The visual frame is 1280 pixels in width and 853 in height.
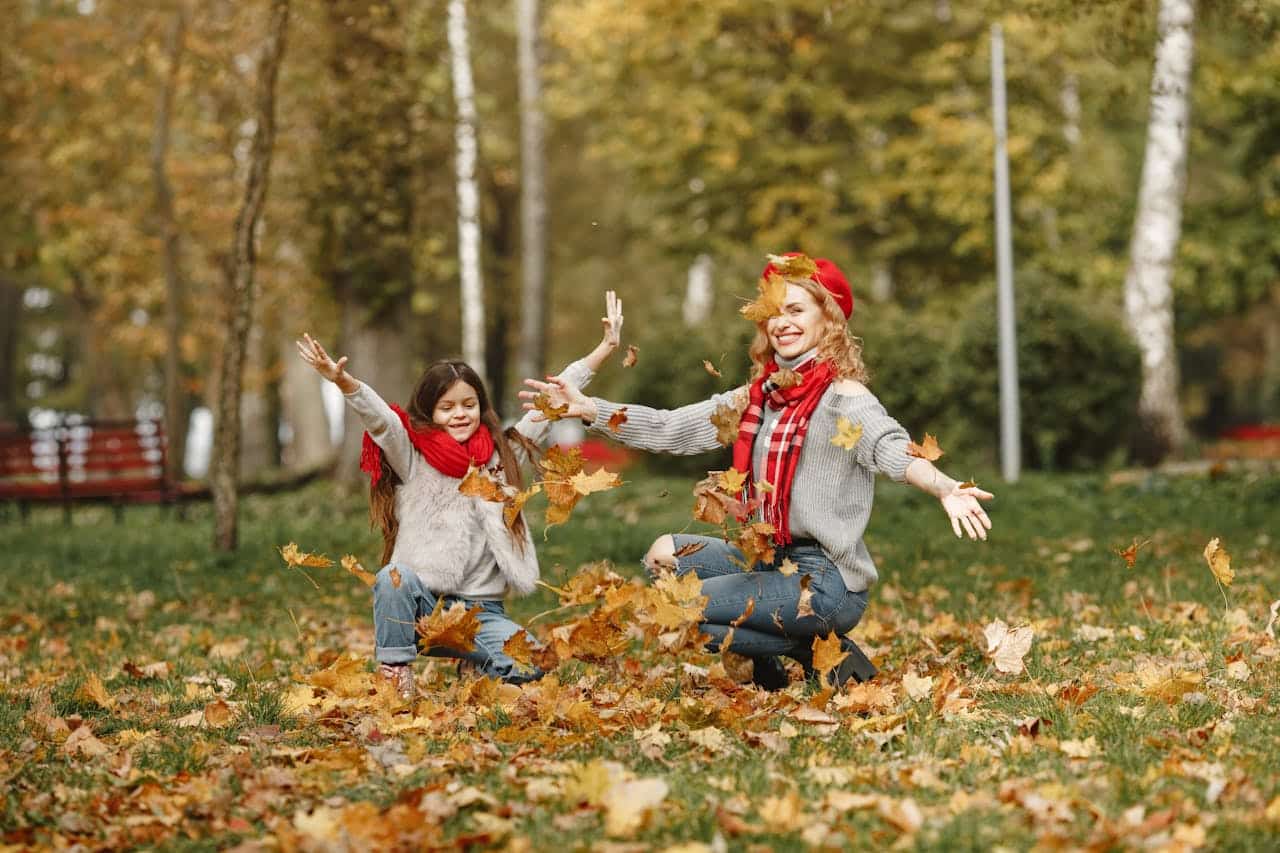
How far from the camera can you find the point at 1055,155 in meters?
22.6

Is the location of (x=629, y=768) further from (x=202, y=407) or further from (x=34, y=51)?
(x=202, y=407)

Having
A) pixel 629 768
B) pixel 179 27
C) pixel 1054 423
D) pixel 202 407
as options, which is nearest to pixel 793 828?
pixel 629 768

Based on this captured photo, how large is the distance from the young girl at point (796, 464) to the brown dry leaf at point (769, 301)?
0.21 feet

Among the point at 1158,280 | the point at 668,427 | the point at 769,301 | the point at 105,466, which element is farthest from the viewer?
the point at 1158,280

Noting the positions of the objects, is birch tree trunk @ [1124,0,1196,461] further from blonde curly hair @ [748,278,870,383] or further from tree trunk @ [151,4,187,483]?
blonde curly hair @ [748,278,870,383]

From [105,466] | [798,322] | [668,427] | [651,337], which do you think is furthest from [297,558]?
[651,337]

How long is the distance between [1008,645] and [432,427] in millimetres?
2174

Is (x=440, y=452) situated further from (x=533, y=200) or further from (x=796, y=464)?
(x=533, y=200)

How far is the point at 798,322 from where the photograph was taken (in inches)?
190

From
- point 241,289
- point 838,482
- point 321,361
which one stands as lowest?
point 838,482

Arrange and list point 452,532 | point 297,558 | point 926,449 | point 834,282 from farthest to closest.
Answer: point 452,532 → point 834,282 → point 297,558 → point 926,449

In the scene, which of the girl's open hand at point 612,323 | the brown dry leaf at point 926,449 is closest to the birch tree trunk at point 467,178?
the girl's open hand at point 612,323

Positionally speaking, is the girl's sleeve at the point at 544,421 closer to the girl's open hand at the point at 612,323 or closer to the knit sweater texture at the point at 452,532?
the knit sweater texture at the point at 452,532

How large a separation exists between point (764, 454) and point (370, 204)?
10446 mm
